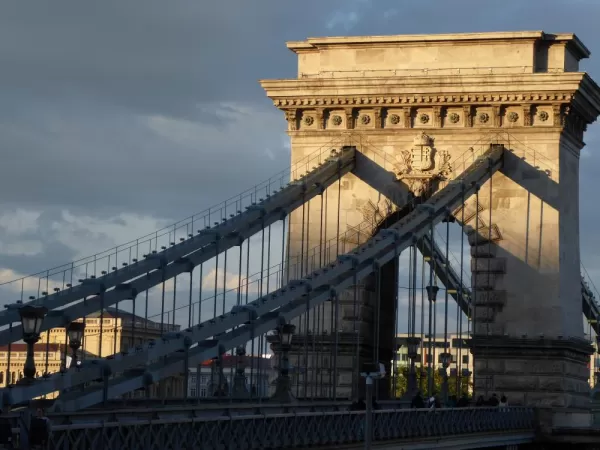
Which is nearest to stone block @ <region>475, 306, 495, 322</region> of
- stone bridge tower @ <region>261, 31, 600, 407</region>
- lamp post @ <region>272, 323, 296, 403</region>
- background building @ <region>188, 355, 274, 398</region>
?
stone bridge tower @ <region>261, 31, 600, 407</region>

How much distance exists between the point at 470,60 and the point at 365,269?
12506 mm

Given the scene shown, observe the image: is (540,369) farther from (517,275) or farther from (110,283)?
(110,283)

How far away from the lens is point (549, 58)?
59188 millimetres

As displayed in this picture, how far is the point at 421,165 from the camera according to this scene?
59.6 m

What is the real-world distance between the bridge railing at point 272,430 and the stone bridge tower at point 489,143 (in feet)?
21.5

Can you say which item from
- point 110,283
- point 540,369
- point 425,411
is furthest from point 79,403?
point 540,369

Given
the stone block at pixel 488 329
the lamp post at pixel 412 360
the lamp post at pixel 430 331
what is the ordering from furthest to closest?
the stone block at pixel 488 329 → the lamp post at pixel 412 360 → the lamp post at pixel 430 331

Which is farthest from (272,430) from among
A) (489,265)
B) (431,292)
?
(489,265)

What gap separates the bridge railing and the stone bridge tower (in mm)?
6561

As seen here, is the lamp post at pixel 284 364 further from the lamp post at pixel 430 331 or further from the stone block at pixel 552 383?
the stone block at pixel 552 383

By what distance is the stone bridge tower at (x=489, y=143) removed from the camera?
58031mm

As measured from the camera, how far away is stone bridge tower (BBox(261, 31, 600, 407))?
5803cm

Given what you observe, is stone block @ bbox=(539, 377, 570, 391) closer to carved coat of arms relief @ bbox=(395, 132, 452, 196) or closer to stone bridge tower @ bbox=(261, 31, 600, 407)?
stone bridge tower @ bbox=(261, 31, 600, 407)

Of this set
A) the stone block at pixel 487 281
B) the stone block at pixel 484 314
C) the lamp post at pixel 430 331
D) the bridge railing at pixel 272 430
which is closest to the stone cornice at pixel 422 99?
A: the stone block at pixel 487 281
